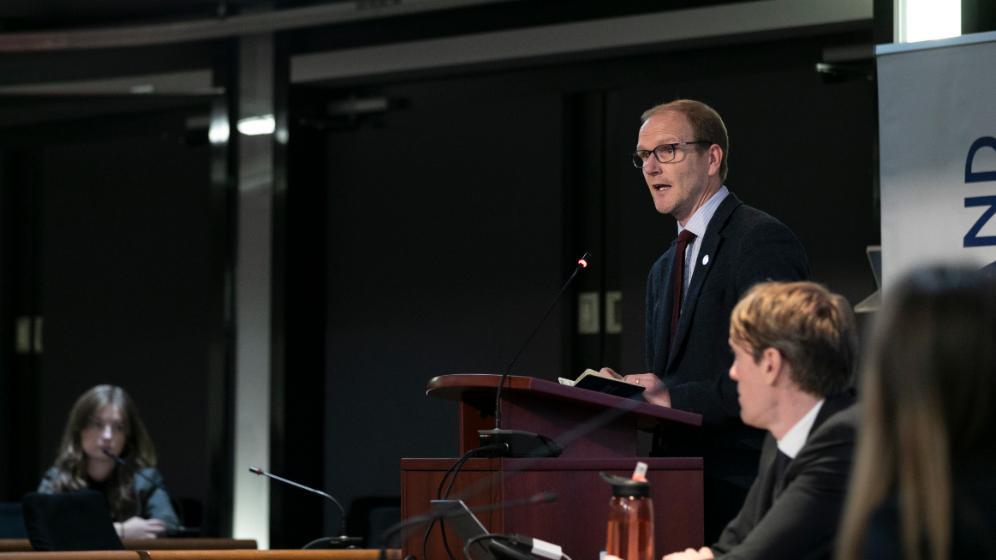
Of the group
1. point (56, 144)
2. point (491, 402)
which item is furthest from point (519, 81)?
point (491, 402)

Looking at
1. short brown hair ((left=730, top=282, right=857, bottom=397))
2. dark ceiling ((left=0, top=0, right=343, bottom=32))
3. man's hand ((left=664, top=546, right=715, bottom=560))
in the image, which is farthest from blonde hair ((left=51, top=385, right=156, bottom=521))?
short brown hair ((left=730, top=282, right=857, bottom=397))

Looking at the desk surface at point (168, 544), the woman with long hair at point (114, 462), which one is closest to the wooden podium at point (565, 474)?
the desk surface at point (168, 544)

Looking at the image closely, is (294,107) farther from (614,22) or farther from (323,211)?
(614,22)

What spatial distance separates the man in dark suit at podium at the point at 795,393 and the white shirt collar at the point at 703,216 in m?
0.98

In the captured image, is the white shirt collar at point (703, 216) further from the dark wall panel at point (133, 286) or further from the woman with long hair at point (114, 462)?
the dark wall panel at point (133, 286)

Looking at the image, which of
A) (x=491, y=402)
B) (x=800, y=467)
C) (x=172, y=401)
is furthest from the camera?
(x=172, y=401)

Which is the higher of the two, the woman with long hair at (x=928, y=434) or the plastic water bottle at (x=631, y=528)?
the woman with long hair at (x=928, y=434)

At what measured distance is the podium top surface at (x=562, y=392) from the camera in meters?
2.74

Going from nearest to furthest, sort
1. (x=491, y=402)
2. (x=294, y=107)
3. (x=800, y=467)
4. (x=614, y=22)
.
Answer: (x=800, y=467) → (x=491, y=402) → (x=614, y=22) → (x=294, y=107)

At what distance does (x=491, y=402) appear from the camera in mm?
2992

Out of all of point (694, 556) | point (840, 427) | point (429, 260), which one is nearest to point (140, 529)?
point (429, 260)

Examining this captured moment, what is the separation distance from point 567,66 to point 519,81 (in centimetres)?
25

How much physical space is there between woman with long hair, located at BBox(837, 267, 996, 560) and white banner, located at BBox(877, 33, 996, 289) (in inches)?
85.4

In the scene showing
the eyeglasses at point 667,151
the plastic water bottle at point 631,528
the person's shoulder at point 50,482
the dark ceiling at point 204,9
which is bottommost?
the person's shoulder at point 50,482
